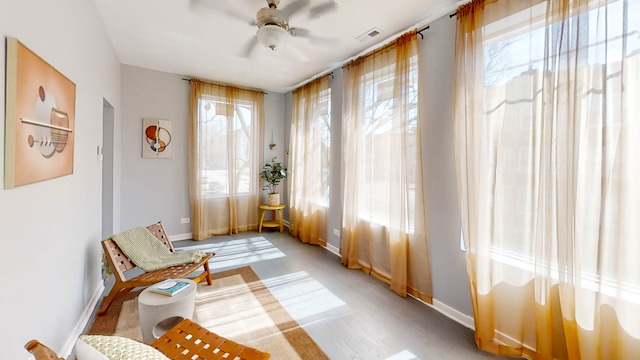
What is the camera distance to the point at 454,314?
235 cm

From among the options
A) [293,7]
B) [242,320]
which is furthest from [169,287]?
[293,7]

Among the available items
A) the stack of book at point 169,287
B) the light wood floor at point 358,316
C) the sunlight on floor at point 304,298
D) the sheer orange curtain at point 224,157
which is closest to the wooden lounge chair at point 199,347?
the stack of book at point 169,287

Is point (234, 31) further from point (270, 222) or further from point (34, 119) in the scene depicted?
point (270, 222)

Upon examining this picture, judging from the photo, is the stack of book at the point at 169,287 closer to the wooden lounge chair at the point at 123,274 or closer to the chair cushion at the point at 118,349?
the wooden lounge chair at the point at 123,274

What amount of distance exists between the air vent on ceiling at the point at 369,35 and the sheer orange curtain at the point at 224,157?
2574 millimetres

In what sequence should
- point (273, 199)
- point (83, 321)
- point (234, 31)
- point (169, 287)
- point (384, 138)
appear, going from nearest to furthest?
1. point (169, 287)
2. point (83, 321)
3. point (234, 31)
4. point (384, 138)
5. point (273, 199)

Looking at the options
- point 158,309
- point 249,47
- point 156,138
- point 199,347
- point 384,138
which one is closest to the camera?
point 199,347

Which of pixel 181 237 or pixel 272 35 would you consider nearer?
pixel 272 35

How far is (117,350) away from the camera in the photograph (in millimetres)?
902

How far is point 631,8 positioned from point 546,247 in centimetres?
139

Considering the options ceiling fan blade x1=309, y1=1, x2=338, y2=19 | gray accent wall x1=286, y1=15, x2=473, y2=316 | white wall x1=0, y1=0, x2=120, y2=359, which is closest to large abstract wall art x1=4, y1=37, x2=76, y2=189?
white wall x1=0, y1=0, x2=120, y2=359

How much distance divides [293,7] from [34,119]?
200 cm

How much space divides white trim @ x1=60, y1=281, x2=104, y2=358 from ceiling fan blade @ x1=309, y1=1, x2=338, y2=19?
322 centimetres

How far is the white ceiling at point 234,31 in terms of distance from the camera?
7.92 feet
